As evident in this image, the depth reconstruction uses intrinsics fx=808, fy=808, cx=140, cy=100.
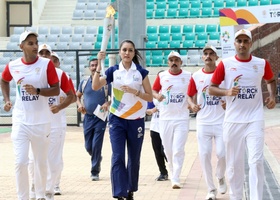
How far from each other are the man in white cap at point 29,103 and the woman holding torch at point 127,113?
0.89 meters

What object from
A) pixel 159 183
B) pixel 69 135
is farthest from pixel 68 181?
pixel 69 135

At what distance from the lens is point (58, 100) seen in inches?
444

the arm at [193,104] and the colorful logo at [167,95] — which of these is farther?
the colorful logo at [167,95]

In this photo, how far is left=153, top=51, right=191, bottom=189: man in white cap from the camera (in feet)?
41.2

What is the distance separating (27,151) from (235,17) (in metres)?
15.7

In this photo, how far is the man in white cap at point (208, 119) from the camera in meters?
11.1

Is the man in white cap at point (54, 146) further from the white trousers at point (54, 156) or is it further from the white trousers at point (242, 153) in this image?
the white trousers at point (242, 153)

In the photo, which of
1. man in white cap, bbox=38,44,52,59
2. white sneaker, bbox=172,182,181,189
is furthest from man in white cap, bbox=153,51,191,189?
man in white cap, bbox=38,44,52,59

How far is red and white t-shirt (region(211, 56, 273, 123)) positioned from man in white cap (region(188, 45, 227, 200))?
1.74 m

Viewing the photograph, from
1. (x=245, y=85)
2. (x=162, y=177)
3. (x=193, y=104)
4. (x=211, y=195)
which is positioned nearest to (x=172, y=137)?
(x=162, y=177)

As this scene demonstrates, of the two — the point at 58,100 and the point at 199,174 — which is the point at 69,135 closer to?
the point at 199,174

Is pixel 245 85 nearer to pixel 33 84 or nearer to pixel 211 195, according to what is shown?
pixel 211 195

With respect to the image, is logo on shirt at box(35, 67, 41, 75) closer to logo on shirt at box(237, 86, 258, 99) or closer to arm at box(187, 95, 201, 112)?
logo on shirt at box(237, 86, 258, 99)

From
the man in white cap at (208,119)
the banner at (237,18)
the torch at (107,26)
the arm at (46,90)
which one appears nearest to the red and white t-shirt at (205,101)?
the man in white cap at (208,119)
